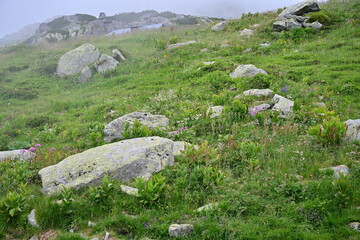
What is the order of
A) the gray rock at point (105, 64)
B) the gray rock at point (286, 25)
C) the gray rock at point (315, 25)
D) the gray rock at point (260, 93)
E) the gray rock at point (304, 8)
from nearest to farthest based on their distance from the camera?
the gray rock at point (260, 93) → the gray rock at point (315, 25) → the gray rock at point (286, 25) → the gray rock at point (105, 64) → the gray rock at point (304, 8)

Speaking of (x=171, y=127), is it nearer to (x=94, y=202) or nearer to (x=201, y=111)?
(x=201, y=111)

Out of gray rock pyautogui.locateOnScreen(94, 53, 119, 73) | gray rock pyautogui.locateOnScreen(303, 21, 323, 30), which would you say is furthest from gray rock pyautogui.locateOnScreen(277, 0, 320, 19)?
gray rock pyautogui.locateOnScreen(94, 53, 119, 73)

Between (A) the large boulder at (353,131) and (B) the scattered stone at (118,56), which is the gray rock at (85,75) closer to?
(B) the scattered stone at (118,56)

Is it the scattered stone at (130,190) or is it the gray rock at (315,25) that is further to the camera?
the gray rock at (315,25)

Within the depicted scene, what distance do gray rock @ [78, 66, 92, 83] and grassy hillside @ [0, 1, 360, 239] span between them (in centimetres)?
148

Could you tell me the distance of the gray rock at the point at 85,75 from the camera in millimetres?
23122

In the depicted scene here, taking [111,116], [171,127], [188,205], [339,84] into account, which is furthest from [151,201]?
[339,84]

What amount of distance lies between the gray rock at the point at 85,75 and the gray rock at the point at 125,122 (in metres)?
13.9

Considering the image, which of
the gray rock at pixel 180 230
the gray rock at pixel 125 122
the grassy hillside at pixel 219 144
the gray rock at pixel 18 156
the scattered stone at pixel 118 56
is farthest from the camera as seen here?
the scattered stone at pixel 118 56

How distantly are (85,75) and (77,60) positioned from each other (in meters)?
3.64

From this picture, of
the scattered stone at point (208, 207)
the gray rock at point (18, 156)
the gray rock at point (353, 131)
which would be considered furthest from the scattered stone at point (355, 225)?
the gray rock at point (18, 156)

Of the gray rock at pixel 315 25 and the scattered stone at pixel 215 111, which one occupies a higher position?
the gray rock at pixel 315 25

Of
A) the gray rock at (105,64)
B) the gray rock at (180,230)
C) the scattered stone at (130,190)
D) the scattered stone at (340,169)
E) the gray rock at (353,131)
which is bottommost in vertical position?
the gray rock at (180,230)

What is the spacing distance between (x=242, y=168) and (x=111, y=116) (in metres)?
8.21
